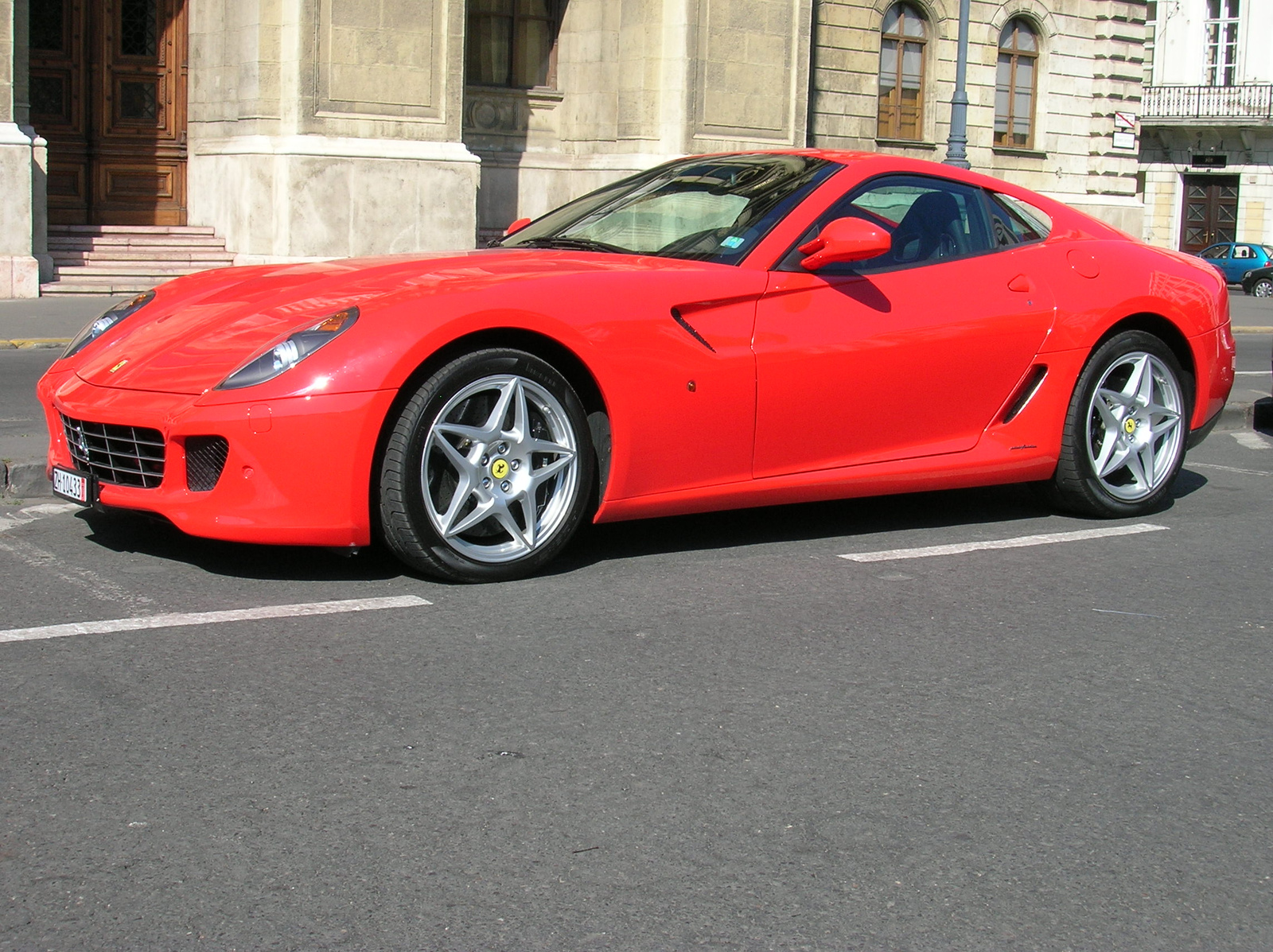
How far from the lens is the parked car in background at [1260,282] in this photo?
116ft

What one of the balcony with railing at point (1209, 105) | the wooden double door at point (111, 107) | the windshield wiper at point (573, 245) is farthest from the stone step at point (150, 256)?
the balcony with railing at point (1209, 105)

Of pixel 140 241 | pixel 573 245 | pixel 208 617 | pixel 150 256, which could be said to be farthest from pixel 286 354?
pixel 140 241

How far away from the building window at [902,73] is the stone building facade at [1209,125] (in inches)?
784

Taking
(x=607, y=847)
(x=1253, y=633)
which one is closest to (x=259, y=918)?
(x=607, y=847)

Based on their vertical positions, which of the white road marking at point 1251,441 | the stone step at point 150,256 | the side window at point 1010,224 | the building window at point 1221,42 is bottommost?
the white road marking at point 1251,441

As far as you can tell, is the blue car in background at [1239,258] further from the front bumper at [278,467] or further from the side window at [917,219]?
the front bumper at [278,467]

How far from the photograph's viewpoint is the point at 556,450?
4.98 metres

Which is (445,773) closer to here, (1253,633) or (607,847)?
(607,847)

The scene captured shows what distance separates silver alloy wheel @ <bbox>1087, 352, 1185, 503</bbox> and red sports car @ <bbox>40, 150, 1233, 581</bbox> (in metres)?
0.01

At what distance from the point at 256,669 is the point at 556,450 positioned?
137 cm

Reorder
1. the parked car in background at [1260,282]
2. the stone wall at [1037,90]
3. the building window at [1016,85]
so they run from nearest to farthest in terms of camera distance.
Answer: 1. the stone wall at [1037,90]
2. the building window at [1016,85]
3. the parked car in background at [1260,282]

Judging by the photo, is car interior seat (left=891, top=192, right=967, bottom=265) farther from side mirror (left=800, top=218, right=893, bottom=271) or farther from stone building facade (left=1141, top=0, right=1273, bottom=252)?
stone building facade (left=1141, top=0, right=1273, bottom=252)

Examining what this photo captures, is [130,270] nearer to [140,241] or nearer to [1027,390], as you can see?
[140,241]

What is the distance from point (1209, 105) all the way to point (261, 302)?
152 feet
